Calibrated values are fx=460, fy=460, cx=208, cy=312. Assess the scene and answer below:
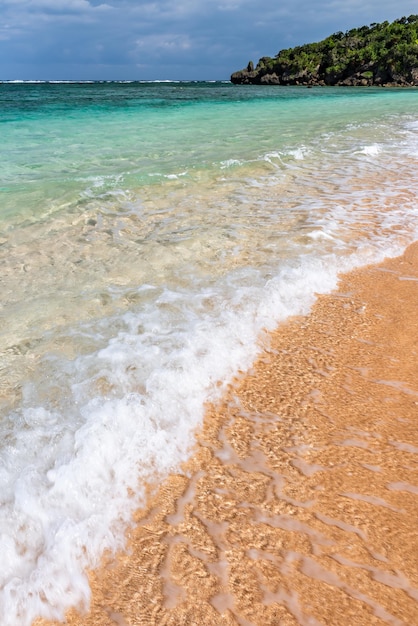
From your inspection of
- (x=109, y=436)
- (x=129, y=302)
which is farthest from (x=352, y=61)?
(x=109, y=436)

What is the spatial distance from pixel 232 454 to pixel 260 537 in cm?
48

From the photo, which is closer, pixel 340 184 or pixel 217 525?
pixel 217 525

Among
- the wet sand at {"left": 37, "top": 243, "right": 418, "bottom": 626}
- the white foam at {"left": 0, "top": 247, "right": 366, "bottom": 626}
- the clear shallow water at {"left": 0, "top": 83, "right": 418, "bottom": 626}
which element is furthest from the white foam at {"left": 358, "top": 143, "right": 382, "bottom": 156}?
the wet sand at {"left": 37, "top": 243, "right": 418, "bottom": 626}

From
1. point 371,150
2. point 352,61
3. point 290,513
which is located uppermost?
point 352,61

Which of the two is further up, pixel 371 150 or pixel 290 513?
pixel 371 150

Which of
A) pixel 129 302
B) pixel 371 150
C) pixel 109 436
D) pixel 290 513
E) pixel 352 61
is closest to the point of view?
pixel 290 513

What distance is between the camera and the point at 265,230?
208 inches

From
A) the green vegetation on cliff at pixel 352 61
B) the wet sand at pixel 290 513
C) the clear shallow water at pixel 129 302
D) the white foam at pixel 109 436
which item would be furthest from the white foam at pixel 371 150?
the green vegetation on cliff at pixel 352 61

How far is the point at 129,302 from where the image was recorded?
3682 millimetres

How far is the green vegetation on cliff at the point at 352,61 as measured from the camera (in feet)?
219

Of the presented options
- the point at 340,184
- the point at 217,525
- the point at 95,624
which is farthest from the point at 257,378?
the point at 340,184

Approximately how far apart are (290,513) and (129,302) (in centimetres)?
222

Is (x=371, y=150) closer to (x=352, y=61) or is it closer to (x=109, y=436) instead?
(x=109, y=436)

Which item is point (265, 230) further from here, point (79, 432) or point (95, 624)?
point (95, 624)
